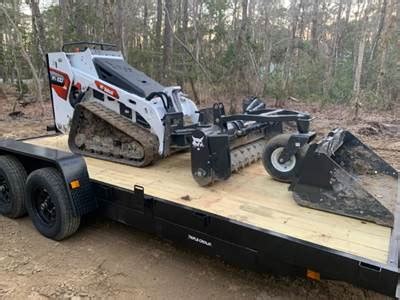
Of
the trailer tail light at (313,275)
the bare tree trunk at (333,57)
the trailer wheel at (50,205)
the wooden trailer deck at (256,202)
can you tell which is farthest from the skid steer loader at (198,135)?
the bare tree trunk at (333,57)

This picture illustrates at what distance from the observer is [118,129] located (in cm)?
425

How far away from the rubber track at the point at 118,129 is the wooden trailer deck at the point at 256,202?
0.13 metres

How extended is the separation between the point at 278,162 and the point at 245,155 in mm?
580

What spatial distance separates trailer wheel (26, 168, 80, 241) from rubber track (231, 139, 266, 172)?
5.48 feet

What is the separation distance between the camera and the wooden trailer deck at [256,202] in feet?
7.31

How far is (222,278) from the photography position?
2.94m

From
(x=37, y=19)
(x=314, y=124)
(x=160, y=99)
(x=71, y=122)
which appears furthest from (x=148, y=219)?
(x=37, y=19)

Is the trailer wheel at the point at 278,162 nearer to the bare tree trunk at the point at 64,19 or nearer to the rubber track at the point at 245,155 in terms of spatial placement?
the rubber track at the point at 245,155

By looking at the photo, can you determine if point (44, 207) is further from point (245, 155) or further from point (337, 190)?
point (337, 190)

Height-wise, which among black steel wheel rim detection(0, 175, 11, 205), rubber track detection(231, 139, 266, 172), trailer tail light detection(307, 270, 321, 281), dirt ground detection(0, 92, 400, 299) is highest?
rubber track detection(231, 139, 266, 172)

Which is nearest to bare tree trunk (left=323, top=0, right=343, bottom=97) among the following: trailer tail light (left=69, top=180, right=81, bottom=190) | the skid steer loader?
the skid steer loader

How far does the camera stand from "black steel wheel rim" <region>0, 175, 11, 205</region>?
154 inches

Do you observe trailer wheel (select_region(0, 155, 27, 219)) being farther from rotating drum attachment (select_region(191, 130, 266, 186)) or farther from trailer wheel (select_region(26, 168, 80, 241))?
rotating drum attachment (select_region(191, 130, 266, 186))

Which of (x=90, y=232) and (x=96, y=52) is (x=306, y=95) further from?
(x=90, y=232)
